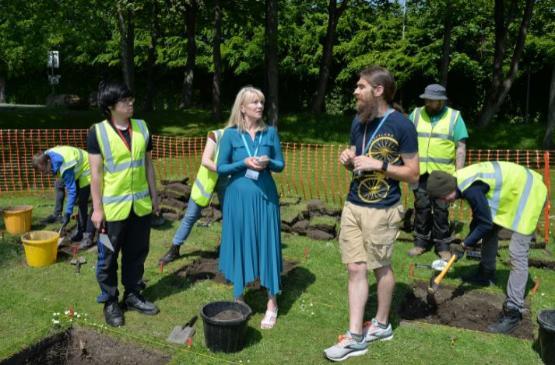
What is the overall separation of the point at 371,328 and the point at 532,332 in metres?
1.46

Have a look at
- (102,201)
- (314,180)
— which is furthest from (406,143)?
(314,180)

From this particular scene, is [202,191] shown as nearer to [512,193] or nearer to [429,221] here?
[429,221]

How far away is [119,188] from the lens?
177 inches

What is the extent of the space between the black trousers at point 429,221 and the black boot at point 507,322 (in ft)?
6.33

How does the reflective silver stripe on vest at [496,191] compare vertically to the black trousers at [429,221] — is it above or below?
above

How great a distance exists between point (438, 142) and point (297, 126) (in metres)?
12.8

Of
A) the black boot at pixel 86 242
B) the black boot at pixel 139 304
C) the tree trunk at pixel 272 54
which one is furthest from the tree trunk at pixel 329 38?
the black boot at pixel 139 304

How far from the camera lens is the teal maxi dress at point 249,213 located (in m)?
4.51

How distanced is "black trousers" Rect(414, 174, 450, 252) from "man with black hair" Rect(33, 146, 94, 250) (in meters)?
4.22

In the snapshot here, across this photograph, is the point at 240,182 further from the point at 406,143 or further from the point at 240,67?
the point at 240,67

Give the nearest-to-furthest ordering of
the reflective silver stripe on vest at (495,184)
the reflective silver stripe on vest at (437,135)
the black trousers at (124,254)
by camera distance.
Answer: the reflective silver stripe on vest at (495,184)
the black trousers at (124,254)
the reflective silver stripe on vest at (437,135)

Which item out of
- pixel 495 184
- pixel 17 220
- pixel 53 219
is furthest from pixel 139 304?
pixel 53 219

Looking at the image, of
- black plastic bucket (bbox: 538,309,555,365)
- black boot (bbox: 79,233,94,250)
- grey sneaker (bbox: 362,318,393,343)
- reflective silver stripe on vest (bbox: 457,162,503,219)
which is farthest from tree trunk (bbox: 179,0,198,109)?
black plastic bucket (bbox: 538,309,555,365)

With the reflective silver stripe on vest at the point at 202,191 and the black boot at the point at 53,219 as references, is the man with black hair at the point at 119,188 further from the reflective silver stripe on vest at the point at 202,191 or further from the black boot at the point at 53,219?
the black boot at the point at 53,219
